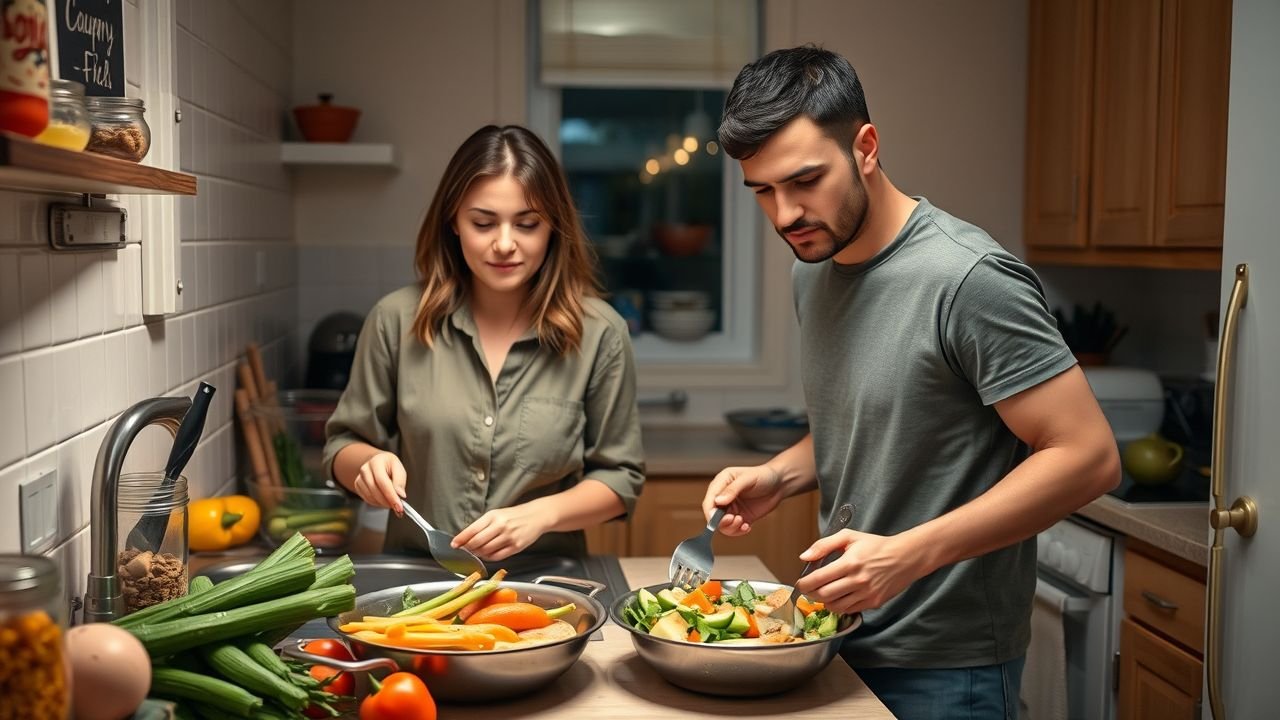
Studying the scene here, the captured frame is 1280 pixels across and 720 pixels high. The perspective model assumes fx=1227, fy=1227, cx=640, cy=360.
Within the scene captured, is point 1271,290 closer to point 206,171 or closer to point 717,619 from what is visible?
point 717,619

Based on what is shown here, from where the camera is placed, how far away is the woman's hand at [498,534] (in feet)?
5.62

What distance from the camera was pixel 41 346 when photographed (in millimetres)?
1448

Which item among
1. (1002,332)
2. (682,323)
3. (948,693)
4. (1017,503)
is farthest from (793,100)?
(682,323)

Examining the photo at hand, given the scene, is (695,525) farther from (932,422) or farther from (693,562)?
(932,422)

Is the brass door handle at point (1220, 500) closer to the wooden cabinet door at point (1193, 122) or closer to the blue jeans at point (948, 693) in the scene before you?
the blue jeans at point (948, 693)

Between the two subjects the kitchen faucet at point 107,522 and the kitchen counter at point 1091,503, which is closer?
the kitchen faucet at point 107,522

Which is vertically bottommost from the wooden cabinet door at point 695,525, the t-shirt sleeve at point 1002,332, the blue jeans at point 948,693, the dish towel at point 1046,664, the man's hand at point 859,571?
the dish towel at point 1046,664

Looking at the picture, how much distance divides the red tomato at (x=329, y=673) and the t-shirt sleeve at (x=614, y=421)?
0.72 metres

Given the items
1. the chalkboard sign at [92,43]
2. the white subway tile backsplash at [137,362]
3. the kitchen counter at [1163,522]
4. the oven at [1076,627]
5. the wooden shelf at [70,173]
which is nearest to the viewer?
the wooden shelf at [70,173]

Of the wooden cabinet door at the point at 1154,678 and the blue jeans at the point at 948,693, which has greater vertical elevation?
the blue jeans at the point at 948,693

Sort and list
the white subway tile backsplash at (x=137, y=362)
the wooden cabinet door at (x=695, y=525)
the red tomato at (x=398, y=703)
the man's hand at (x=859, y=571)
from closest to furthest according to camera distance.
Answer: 1. the red tomato at (x=398, y=703)
2. the man's hand at (x=859, y=571)
3. the white subway tile backsplash at (x=137, y=362)
4. the wooden cabinet door at (x=695, y=525)

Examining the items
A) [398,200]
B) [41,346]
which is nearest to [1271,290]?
[41,346]

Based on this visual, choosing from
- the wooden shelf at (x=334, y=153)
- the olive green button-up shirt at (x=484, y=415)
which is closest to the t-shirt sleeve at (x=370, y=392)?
the olive green button-up shirt at (x=484, y=415)

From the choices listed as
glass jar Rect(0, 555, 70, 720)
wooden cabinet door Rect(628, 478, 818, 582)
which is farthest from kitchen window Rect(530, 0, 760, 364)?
glass jar Rect(0, 555, 70, 720)
